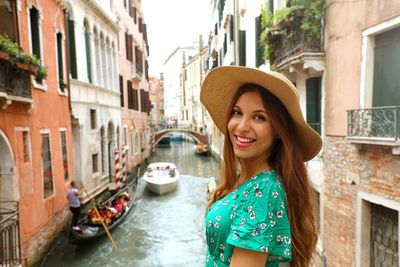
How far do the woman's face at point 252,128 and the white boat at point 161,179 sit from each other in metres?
10.5

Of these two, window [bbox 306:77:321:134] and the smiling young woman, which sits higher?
window [bbox 306:77:321:134]

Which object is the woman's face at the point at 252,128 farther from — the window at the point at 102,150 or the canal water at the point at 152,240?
the window at the point at 102,150

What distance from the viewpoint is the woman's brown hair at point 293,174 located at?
94cm

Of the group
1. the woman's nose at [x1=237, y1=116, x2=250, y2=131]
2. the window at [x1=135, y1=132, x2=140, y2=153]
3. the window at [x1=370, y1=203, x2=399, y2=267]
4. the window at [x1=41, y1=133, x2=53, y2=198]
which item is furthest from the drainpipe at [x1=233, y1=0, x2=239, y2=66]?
the window at [x1=135, y1=132, x2=140, y2=153]

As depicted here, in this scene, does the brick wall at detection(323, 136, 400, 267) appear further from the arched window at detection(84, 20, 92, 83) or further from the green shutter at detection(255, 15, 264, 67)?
the arched window at detection(84, 20, 92, 83)

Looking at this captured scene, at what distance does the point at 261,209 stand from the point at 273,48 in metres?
4.74

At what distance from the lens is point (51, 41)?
242 inches

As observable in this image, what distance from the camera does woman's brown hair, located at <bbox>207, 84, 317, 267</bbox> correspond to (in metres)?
0.94

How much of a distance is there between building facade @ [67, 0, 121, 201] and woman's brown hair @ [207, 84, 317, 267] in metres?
7.26

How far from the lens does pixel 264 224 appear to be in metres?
0.77

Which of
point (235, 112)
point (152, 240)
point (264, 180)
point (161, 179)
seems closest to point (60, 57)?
point (152, 240)

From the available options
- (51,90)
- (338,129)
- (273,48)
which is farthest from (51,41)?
(338,129)

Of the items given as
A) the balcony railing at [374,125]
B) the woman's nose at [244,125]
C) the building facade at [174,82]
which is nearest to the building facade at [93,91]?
the balcony railing at [374,125]

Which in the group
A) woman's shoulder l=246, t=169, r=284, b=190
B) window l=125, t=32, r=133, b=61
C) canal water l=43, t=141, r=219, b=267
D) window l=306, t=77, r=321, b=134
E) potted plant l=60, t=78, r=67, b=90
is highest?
window l=125, t=32, r=133, b=61
